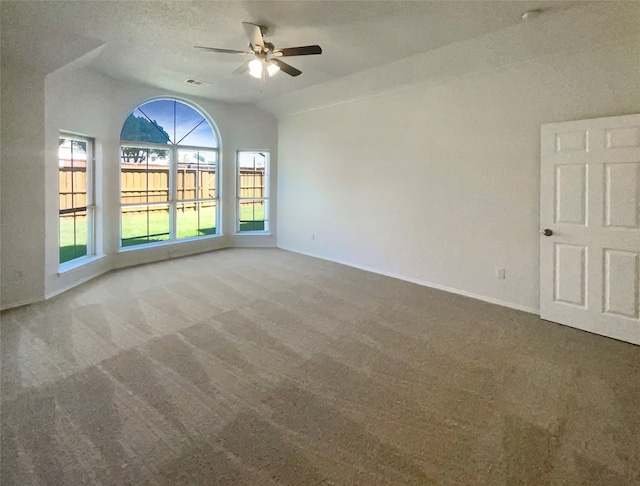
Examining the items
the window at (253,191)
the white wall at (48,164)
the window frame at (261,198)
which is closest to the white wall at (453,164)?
the window frame at (261,198)

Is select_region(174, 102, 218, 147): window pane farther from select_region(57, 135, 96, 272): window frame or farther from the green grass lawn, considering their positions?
select_region(57, 135, 96, 272): window frame

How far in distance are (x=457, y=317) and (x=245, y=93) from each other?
505 cm

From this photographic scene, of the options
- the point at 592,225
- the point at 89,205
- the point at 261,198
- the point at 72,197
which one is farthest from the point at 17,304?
the point at 592,225

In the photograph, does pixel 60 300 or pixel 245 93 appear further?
pixel 245 93

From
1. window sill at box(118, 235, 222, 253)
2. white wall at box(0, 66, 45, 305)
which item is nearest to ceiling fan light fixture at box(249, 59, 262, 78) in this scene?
white wall at box(0, 66, 45, 305)

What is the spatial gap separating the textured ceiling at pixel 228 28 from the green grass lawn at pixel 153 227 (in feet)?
7.29

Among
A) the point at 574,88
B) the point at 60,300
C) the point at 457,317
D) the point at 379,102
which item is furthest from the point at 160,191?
the point at 574,88

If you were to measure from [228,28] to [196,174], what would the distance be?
146 inches

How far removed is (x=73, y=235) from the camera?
16.2 feet

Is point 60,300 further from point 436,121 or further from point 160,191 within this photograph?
point 436,121

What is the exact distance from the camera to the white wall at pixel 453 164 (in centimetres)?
343

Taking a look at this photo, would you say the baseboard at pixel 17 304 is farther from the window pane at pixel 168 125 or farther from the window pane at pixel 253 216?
the window pane at pixel 253 216

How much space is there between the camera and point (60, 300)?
13.3ft

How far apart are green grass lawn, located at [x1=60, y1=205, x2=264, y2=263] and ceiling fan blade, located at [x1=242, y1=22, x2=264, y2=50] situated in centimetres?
360
